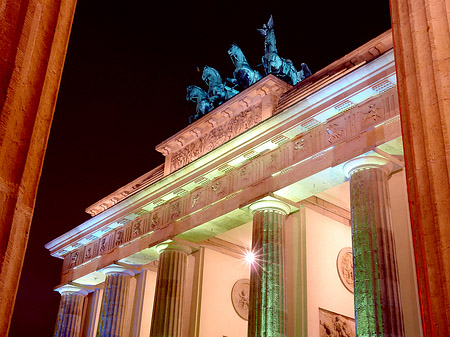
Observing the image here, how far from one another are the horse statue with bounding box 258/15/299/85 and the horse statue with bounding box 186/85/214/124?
10.2 ft

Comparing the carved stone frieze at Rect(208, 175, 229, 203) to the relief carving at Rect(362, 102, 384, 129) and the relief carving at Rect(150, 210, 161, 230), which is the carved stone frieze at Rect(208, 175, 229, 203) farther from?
the relief carving at Rect(362, 102, 384, 129)

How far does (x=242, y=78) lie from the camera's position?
25078mm

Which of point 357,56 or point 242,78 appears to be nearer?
point 357,56

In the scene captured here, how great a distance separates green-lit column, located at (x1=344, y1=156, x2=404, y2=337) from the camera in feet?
48.5

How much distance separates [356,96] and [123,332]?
52.8ft

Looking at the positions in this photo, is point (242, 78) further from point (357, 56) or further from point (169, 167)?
point (357, 56)

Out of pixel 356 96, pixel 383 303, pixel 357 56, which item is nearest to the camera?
pixel 383 303

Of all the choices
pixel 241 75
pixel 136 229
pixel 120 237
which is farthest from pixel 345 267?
pixel 120 237

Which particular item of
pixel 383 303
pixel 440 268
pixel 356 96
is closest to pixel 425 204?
pixel 440 268

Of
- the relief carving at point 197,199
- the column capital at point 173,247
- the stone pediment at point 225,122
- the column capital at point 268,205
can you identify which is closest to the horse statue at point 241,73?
the stone pediment at point 225,122

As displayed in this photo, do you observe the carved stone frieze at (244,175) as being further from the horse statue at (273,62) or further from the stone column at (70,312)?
the stone column at (70,312)

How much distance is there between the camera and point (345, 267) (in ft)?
72.8

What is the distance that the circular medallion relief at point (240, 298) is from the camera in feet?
83.3

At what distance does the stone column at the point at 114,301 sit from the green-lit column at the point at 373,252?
532 inches
